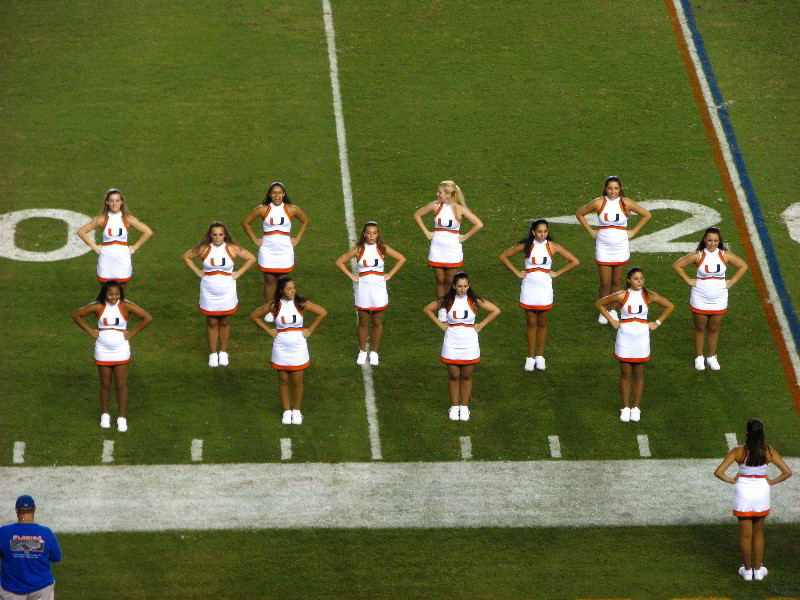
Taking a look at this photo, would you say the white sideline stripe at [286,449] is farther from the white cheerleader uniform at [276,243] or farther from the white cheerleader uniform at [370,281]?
A: the white cheerleader uniform at [276,243]

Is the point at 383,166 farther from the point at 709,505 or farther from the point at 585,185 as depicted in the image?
the point at 709,505

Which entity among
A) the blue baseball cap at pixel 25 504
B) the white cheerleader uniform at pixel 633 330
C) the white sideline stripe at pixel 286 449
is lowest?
the blue baseball cap at pixel 25 504

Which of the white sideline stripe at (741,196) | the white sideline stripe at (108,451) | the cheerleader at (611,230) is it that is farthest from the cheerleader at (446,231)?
the white sideline stripe at (108,451)

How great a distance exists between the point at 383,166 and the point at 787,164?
562 cm

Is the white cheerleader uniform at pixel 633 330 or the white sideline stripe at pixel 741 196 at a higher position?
the white sideline stripe at pixel 741 196

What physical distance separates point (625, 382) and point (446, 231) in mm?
2936

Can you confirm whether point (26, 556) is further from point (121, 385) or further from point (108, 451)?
point (121, 385)

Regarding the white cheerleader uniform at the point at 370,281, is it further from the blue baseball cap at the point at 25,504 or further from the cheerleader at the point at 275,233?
the blue baseball cap at the point at 25,504

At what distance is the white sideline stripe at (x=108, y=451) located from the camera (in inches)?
778

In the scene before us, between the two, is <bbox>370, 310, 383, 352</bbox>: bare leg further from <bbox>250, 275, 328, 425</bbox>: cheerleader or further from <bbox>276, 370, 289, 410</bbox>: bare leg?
<bbox>276, 370, 289, 410</bbox>: bare leg

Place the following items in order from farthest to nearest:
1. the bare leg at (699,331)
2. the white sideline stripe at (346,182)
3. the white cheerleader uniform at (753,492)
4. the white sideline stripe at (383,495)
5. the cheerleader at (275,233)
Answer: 1. the cheerleader at (275,233)
2. the bare leg at (699,331)
3. the white sideline stripe at (346,182)
4. the white sideline stripe at (383,495)
5. the white cheerleader uniform at (753,492)

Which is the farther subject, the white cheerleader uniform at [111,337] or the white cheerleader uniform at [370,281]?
the white cheerleader uniform at [370,281]

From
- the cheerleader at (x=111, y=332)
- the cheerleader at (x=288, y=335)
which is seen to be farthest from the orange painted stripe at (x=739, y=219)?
the cheerleader at (x=111, y=332)

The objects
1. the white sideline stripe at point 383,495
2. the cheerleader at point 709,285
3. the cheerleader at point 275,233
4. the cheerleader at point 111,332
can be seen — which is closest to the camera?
the white sideline stripe at point 383,495
